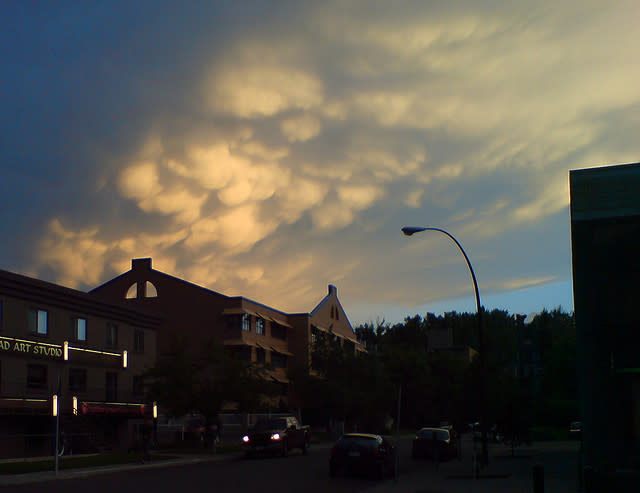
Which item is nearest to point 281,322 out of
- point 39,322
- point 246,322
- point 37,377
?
point 246,322

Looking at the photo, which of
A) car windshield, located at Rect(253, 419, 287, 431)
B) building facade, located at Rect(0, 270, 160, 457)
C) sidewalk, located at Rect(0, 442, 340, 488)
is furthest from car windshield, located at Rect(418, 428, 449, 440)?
building facade, located at Rect(0, 270, 160, 457)

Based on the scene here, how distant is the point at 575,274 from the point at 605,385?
10.3 feet

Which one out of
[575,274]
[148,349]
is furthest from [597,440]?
[148,349]

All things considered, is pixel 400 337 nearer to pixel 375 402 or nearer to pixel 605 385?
pixel 375 402

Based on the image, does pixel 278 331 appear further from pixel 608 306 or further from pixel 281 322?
pixel 608 306

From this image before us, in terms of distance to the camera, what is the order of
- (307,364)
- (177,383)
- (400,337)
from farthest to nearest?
1. (400,337)
2. (307,364)
3. (177,383)

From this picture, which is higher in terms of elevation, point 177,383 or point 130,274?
point 130,274

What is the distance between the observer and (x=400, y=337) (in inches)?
4847

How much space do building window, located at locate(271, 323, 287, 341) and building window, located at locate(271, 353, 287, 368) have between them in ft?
6.07

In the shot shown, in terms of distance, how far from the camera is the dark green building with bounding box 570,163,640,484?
20188mm

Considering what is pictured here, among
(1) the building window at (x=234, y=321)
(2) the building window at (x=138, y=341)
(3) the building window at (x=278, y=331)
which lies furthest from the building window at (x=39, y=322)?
(3) the building window at (x=278, y=331)

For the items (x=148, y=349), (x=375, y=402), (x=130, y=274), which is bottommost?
(x=375, y=402)

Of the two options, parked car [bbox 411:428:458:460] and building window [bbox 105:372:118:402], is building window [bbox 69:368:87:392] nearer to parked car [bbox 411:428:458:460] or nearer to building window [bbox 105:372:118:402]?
building window [bbox 105:372:118:402]

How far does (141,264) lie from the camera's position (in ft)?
229
